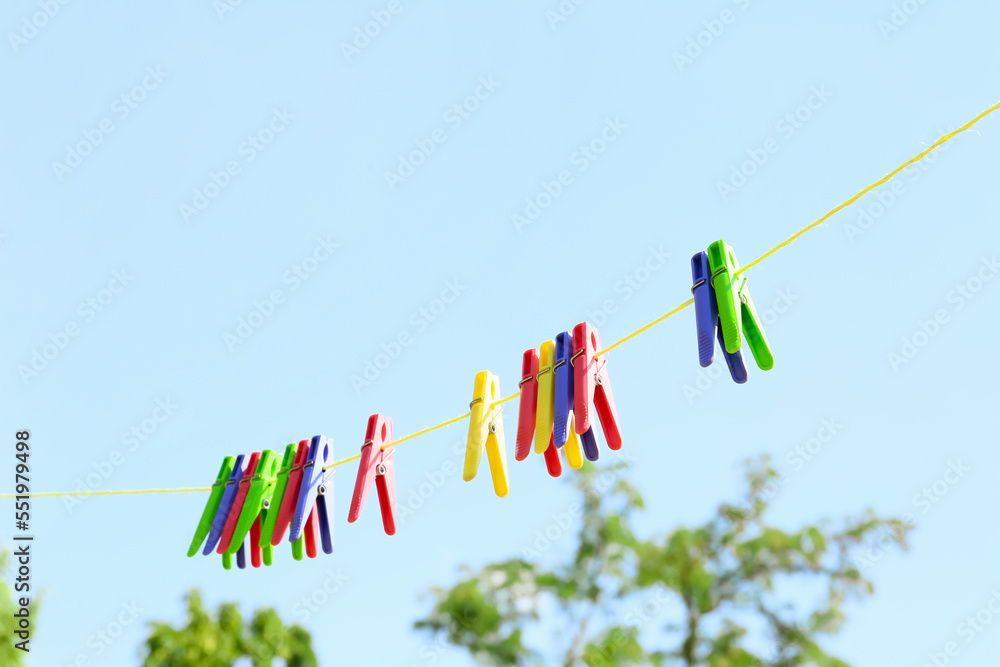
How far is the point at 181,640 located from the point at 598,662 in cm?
458

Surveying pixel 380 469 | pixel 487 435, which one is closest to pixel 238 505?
pixel 380 469

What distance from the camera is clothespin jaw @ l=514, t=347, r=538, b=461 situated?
2848 millimetres

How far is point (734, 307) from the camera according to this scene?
247 cm

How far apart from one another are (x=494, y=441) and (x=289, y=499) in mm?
924

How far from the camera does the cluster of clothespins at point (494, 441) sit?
2533 mm

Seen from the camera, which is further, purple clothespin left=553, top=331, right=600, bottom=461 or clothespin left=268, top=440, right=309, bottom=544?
clothespin left=268, top=440, right=309, bottom=544

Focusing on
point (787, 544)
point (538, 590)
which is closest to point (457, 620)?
point (538, 590)

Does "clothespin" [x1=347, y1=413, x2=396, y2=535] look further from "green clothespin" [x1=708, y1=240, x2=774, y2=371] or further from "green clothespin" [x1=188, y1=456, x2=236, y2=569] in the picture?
"green clothespin" [x1=708, y1=240, x2=774, y2=371]

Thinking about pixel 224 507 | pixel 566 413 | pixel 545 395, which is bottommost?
pixel 566 413

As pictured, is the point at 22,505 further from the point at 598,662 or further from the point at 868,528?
the point at 868,528

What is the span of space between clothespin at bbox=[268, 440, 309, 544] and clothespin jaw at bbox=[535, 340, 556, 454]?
1113 millimetres

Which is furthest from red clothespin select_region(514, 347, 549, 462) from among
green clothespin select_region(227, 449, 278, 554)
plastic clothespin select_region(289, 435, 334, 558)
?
green clothespin select_region(227, 449, 278, 554)

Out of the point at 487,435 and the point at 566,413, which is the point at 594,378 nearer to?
the point at 566,413

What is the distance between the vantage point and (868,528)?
1082 centimetres
